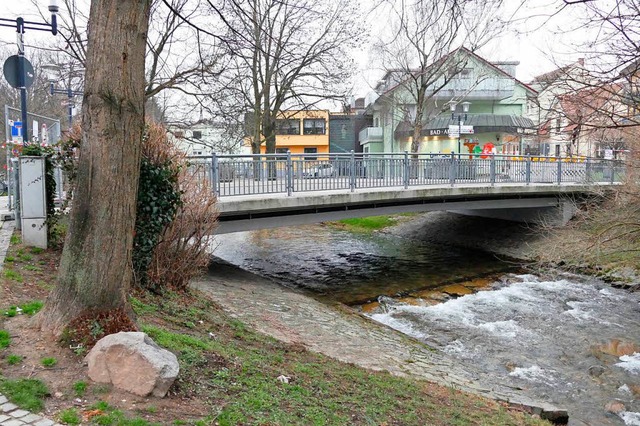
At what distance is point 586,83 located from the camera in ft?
17.4

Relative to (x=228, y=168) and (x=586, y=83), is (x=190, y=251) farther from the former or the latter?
(x=586, y=83)

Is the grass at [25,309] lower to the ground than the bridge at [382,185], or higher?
lower

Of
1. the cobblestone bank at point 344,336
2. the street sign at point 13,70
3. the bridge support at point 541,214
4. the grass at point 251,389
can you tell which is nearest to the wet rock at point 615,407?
the cobblestone bank at point 344,336

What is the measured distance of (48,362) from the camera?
4.25 meters

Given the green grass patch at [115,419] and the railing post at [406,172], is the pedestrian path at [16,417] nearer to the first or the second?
the green grass patch at [115,419]

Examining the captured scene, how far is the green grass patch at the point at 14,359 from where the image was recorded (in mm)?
4246

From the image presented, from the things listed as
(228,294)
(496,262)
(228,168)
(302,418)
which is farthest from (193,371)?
(496,262)

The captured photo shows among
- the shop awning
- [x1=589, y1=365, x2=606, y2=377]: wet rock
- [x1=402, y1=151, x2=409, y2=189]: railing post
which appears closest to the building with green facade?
the shop awning

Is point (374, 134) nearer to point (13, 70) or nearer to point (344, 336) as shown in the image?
point (13, 70)

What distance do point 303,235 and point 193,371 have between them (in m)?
20.4

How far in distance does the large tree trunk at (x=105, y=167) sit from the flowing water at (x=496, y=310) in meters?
6.13

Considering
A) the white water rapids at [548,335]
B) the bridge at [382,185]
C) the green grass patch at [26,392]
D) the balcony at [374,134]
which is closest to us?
the green grass patch at [26,392]

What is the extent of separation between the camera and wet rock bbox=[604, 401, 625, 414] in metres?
7.09

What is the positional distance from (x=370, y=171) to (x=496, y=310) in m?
5.07
